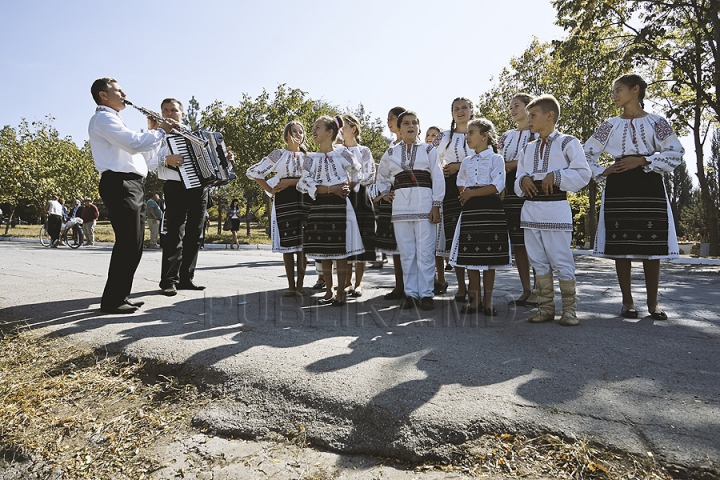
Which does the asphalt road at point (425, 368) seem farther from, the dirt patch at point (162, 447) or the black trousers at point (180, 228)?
the black trousers at point (180, 228)

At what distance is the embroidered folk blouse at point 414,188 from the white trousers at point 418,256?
11 cm

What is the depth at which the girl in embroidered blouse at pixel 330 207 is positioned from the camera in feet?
17.4

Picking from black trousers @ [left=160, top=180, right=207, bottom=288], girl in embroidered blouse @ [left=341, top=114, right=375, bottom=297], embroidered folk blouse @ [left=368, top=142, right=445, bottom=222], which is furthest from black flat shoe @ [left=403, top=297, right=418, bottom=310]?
black trousers @ [left=160, top=180, right=207, bottom=288]

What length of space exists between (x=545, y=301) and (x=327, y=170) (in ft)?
8.32

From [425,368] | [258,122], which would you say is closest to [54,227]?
[258,122]

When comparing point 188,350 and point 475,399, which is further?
point 188,350

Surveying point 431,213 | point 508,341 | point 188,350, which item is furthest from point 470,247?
point 188,350

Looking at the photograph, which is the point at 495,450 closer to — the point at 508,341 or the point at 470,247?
the point at 508,341

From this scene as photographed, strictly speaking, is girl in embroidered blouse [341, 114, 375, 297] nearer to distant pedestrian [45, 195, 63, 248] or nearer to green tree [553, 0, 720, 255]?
green tree [553, 0, 720, 255]

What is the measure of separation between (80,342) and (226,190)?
46.1m

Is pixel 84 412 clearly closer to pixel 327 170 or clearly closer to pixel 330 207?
pixel 330 207

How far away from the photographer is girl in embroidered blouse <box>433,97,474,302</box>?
217 inches

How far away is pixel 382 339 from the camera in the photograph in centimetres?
382

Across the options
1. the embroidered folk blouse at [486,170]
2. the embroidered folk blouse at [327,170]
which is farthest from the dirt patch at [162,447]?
the embroidered folk blouse at [486,170]
